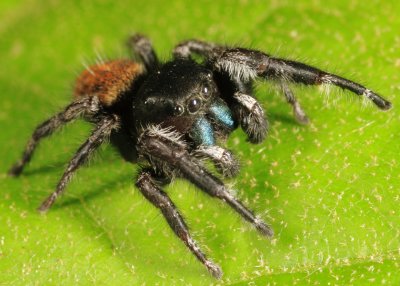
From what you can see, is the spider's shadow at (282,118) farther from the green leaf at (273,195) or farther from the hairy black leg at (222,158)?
the hairy black leg at (222,158)

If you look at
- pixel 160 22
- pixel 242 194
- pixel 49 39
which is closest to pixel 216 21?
pixel 160 22

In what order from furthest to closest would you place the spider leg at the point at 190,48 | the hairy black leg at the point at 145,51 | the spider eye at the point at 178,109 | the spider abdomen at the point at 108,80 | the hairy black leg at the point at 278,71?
the hairy black leg at the point at 145,51 → the spider leg at the point at 190,48 → the spider abdomen at the point at 108,80 → the spider eye at the point at 178,109 → the hairy black leg at the point at 278,71

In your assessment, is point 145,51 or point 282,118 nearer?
point 282,118

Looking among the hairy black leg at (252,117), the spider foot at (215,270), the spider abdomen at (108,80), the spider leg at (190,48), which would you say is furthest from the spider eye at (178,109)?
the spider foot at (215,270)

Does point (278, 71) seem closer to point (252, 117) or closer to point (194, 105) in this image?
point (252, 117)

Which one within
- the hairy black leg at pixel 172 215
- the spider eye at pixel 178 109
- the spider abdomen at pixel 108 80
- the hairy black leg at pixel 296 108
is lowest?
the hairy black leg at pixel 172 215

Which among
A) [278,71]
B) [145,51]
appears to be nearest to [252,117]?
[278,71]
